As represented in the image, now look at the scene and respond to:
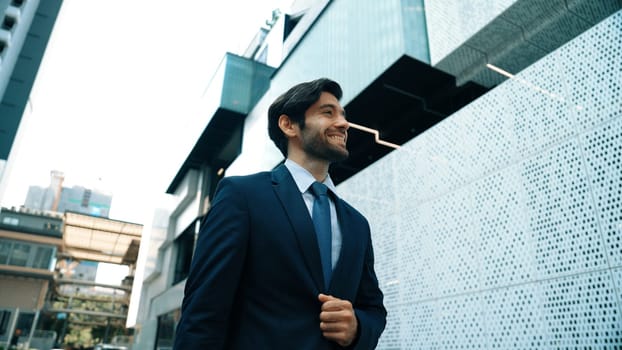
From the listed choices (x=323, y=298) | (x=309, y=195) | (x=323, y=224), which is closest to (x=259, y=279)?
(x=323, y=298)

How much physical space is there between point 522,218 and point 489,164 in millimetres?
1014

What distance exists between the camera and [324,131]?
1598 millimetres

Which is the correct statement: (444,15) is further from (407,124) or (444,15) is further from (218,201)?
(218,201)

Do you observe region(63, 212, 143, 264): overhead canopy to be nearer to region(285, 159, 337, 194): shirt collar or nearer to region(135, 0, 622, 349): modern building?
region(135, 0, 622, 349): modern building

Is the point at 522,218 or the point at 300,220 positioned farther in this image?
the point at 522,218

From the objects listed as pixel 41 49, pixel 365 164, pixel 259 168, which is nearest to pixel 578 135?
pixel 365 164

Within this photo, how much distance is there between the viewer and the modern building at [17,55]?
9.64m

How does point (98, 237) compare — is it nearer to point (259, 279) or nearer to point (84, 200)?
point (84, 200)

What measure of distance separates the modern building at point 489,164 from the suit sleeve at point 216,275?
4.24 meters

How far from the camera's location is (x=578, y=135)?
4.42 m

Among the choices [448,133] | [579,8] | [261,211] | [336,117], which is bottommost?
[261,211]

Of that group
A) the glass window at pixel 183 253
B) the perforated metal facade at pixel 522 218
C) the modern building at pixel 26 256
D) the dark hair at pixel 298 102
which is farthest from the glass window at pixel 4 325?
the dark hair at pixel 298 102

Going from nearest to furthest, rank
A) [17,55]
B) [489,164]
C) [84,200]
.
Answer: [489,164]
[17,55]
[84,200]

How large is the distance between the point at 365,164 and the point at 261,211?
11.5 metres
